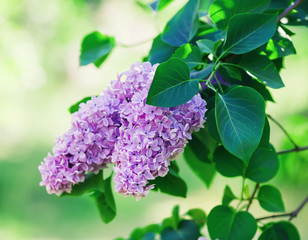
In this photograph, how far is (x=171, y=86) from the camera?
0.40m

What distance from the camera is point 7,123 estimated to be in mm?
3643

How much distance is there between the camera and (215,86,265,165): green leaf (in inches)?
14.7

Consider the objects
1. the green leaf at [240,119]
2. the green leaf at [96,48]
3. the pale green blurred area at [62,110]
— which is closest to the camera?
the green leaf at [240,119]

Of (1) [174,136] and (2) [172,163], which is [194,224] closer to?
(2) [172,163]

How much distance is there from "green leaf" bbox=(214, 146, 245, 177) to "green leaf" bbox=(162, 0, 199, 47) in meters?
0.14

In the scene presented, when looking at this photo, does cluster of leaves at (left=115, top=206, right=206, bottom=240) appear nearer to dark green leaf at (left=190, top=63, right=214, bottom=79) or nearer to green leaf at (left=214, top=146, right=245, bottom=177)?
green leaf at (left=214, top=146, right=245, bottom=177)

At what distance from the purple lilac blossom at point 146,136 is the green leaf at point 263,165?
13 centimetres

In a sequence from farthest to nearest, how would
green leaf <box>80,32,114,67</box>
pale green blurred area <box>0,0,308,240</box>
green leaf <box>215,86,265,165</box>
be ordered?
pale green blurred area <box>0,0,308,240</box> < green leaf <box>80,32,114,67</box> < green leaf <box>215,86,265,165</box>

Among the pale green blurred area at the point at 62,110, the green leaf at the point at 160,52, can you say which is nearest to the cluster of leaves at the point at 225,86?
the green leaf at the point at 160,52

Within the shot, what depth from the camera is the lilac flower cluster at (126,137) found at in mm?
394

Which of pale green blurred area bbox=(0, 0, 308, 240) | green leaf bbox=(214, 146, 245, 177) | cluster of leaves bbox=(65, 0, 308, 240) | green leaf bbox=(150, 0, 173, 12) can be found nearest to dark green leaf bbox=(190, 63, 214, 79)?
cluster of leaves bbox=(65, 0, 308, 240)

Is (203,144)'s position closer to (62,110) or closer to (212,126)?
(212,126)

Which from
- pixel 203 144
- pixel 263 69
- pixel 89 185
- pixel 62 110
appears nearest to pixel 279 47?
pixel 263 69

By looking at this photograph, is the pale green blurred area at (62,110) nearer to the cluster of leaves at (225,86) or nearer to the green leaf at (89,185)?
the cluster of leaves at (225,86)
